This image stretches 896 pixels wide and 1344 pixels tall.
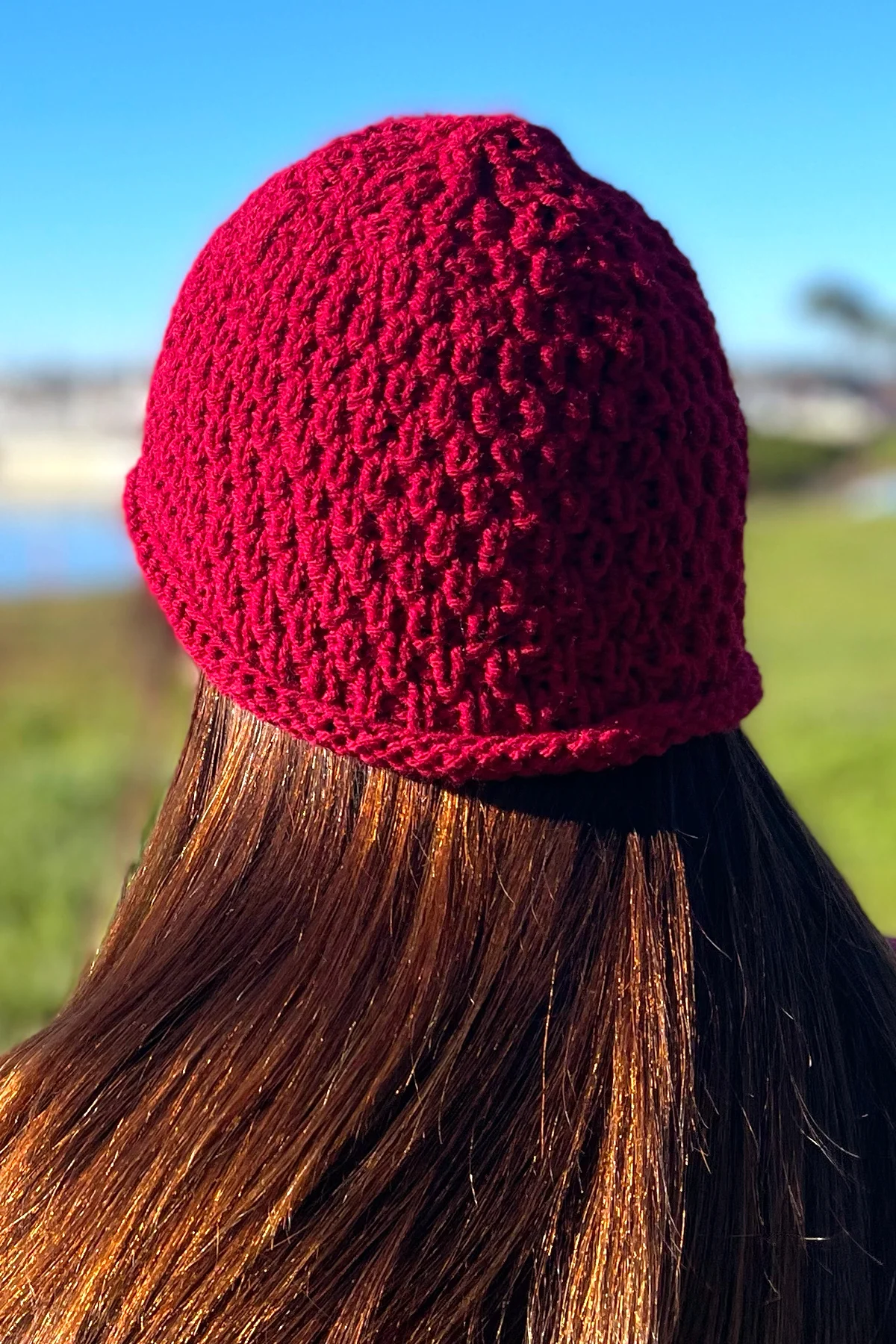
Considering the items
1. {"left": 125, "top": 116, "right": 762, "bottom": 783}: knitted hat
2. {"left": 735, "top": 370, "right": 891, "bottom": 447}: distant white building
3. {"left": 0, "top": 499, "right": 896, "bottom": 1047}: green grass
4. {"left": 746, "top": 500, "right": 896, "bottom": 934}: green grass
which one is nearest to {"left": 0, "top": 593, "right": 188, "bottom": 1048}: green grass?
{"left": 0, "top": 499, "right": 896, "bottom": 1047}: green grass

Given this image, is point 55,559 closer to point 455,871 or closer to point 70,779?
point 70,779

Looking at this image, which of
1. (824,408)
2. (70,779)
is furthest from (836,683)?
(824,408)

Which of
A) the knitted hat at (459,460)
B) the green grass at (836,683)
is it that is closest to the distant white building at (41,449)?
the green grass at (836,683)

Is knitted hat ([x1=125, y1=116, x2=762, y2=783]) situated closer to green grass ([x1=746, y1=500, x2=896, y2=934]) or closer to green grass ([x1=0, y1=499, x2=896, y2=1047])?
green grass ([x1=0, y1=499, x2=896, y2=1047])

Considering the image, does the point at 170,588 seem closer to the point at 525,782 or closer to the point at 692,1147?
the point at 525,782

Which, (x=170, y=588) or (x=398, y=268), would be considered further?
(x=170, y=588)

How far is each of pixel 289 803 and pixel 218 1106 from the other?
0.24 meters

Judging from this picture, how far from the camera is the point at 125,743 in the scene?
7820 millimetres

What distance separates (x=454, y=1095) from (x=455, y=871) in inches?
6.5

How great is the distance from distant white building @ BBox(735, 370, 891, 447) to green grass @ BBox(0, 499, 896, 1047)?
4604mm

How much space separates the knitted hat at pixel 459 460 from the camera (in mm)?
833

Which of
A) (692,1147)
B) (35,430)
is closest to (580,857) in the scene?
(692,1147)

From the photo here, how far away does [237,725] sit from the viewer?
1009mm

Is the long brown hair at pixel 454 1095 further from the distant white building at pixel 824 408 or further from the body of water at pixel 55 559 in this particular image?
the distant white building at pixel 824 408
